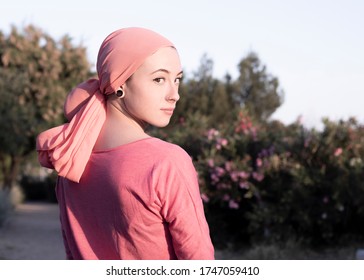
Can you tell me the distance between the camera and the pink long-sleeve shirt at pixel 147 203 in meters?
1.95

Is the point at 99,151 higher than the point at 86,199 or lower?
higher

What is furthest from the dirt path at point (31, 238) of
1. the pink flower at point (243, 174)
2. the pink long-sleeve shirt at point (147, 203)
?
the pink long-sleeve shirt at point (147, 203)

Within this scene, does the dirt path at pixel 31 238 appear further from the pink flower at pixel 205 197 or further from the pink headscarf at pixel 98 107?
the pink headscarf at pixel 98 107

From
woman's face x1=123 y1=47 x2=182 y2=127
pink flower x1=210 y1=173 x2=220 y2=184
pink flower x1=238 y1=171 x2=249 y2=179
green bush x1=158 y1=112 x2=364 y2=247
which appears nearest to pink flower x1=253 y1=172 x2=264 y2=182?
green bush x1=158 y1=112 x2=364 y2=247

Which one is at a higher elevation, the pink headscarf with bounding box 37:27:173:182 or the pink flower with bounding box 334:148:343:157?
the pink headscarf with bounding box 37:27:173:182

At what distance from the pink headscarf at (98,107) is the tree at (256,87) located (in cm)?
3687

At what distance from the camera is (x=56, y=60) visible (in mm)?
25266

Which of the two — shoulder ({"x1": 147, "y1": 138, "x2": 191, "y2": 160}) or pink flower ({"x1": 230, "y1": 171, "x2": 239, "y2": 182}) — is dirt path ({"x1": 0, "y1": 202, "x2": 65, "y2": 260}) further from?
shoulder ({"x1": 147, "y1": 138, "x2": 191, "y2": 160})

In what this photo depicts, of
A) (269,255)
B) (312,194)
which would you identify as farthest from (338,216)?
(269,255)

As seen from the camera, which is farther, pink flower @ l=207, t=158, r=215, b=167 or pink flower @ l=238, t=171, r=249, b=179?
pink flower @ l=207, t=158, r=215, b=167

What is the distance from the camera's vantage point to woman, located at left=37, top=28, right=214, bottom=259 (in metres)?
1.96

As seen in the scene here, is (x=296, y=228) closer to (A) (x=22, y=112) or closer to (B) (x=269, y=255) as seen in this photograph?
(B) (x=269, y=255)
